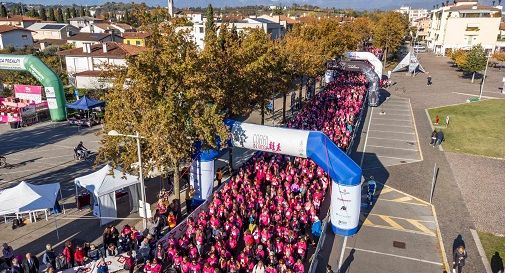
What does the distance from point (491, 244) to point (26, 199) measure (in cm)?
1859

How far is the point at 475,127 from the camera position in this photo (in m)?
31.9

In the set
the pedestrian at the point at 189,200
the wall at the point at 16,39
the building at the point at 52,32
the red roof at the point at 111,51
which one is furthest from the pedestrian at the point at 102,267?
the building at the point at 52,32

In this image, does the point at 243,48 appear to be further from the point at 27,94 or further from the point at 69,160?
the point at 27,94

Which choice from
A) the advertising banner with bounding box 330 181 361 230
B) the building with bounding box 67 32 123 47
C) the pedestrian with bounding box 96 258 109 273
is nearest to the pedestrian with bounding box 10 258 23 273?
the pedestrian with bounding box 96 258 109 273

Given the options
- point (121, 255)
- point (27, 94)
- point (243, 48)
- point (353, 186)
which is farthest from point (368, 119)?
point (27, 94)

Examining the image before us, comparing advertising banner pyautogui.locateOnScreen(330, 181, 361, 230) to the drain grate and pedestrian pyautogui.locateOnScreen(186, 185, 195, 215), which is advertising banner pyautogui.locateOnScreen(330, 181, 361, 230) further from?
pedestrian pyautogui.locateOnScreen(186, 185, 195, 215)

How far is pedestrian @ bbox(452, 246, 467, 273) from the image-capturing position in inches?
510

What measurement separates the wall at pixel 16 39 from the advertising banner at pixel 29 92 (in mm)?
40554

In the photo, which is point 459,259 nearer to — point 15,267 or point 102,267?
point 102,267

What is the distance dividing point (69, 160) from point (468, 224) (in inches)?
888

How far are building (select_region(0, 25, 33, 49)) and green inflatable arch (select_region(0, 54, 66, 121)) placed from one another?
42.4 metres

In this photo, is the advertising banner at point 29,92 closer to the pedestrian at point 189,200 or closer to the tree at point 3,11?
the pedestrian at point 189,200

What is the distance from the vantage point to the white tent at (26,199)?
15.4m

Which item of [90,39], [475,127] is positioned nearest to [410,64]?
[475,127]
